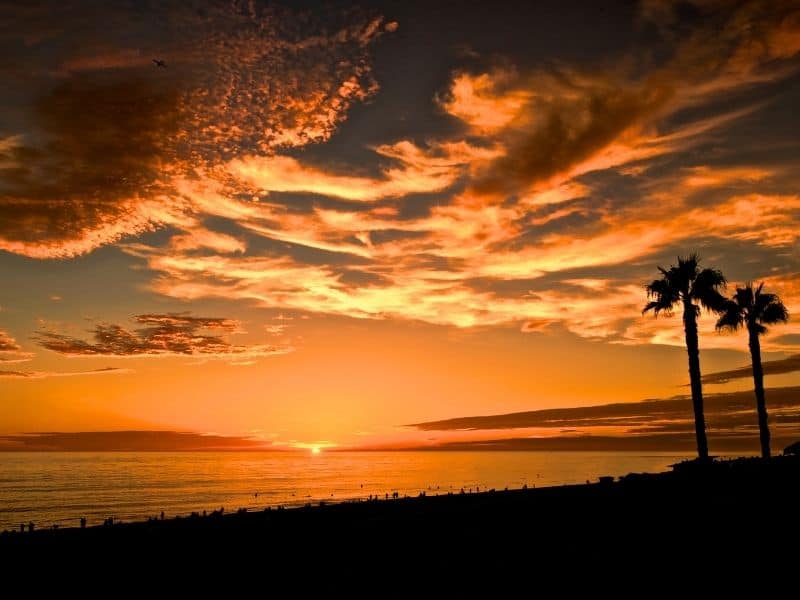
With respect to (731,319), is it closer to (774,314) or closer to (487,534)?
(774,314)

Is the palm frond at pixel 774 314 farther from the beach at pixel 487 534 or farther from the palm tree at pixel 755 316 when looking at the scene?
the beach at pixel 487 534

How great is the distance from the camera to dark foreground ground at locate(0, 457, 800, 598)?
533 inches

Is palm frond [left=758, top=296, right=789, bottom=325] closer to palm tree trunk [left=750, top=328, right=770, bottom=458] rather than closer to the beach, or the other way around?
palm tree trunk [left=750, top=328, right=770, bottom=458]

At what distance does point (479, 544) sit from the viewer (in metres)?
17.7

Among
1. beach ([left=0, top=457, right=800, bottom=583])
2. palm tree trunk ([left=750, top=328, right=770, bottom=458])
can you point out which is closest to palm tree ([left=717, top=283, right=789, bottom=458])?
palm tree trunk ([left=750, top=328, right=770, bottom=458])

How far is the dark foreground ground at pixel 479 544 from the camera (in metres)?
13.5

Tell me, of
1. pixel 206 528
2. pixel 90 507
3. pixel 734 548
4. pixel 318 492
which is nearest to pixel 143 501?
pixel 90 507

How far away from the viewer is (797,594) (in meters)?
11.1

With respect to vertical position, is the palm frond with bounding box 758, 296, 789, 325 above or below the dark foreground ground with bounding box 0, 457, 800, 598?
above

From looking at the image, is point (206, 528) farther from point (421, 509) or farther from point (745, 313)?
point (745, 313)

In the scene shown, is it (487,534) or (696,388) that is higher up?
(696,388)

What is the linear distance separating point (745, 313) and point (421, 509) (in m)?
32.0

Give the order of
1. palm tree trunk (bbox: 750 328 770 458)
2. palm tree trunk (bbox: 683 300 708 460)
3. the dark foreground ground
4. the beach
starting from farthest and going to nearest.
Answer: palm tree trunk (bbox: 750 328 770 458), palm tree trunk (bbox: 683 300 708 460), the beach, the dark foreground ground

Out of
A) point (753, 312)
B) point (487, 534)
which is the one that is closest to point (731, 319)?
point (753, 312)
